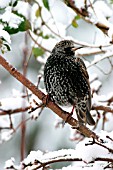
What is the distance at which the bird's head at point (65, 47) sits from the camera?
3979 mm

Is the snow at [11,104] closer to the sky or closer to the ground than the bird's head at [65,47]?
closer to the ground

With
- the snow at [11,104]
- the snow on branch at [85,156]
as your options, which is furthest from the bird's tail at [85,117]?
the snow on branch at [85,156]

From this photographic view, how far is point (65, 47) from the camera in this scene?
157 inches

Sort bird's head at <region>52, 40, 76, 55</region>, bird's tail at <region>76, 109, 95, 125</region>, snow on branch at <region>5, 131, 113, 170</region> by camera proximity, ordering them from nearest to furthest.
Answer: snow on branch at <region>5, 131, 113, 170</region> → bird's tail at <region>76, 109, 95, 125</region> → bird's head at <region>52, 40, 76, 55</region>

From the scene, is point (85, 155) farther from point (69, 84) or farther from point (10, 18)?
point (69, 84)

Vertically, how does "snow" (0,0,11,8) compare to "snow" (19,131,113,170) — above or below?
above

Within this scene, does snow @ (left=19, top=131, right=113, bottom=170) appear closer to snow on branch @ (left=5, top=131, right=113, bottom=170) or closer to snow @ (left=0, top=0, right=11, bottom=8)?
snow on branch @ (left=5, top=131, right=113, bottom=170)

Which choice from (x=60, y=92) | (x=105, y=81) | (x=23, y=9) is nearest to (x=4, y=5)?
(x=23, y=9)

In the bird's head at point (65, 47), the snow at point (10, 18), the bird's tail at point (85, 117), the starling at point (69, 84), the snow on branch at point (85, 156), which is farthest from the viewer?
the bird's head at point (65, 47)

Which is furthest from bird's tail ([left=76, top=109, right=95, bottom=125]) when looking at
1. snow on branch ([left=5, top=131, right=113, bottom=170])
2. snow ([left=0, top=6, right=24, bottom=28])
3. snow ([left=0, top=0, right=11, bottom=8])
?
snow on branch ([left=5, top=131, right=113, bottom=170])

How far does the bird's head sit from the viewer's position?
398cm

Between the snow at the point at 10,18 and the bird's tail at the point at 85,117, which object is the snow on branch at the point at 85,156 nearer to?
the snow at the point at 10,18

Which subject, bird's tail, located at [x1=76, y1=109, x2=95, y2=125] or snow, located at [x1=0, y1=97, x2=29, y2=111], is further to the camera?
snow, located at [x1=0, y1=97, x2=29, y2=111]

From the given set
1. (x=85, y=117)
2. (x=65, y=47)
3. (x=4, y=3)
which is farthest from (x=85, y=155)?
(x=65, y=47)
